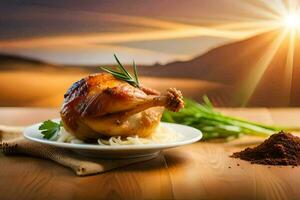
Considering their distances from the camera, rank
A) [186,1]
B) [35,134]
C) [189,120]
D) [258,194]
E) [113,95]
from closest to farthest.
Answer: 1. [258,194]
2. [113,95]
3. [35,134]
4. [189,120]
5. [186,1]

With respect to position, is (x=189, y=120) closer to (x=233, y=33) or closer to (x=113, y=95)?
(x=113, y=95)

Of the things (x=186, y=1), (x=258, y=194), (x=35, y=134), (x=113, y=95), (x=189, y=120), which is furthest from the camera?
(x=186, y=1)

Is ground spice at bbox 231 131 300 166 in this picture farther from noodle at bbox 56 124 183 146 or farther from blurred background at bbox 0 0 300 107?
blurred background at bbox 0 0 300 107

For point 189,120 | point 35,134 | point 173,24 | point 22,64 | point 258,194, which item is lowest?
point 258,194

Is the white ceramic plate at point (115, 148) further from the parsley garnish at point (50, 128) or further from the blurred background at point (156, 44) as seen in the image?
the blurred background at point (156, 44)

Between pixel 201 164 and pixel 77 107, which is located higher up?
pixel 77 107

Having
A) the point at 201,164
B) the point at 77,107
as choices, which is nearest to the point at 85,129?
the point at 77,107

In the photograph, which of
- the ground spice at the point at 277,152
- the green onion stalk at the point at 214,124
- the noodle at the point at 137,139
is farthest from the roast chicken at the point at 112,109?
the green onion stalk at the point at 214,124
